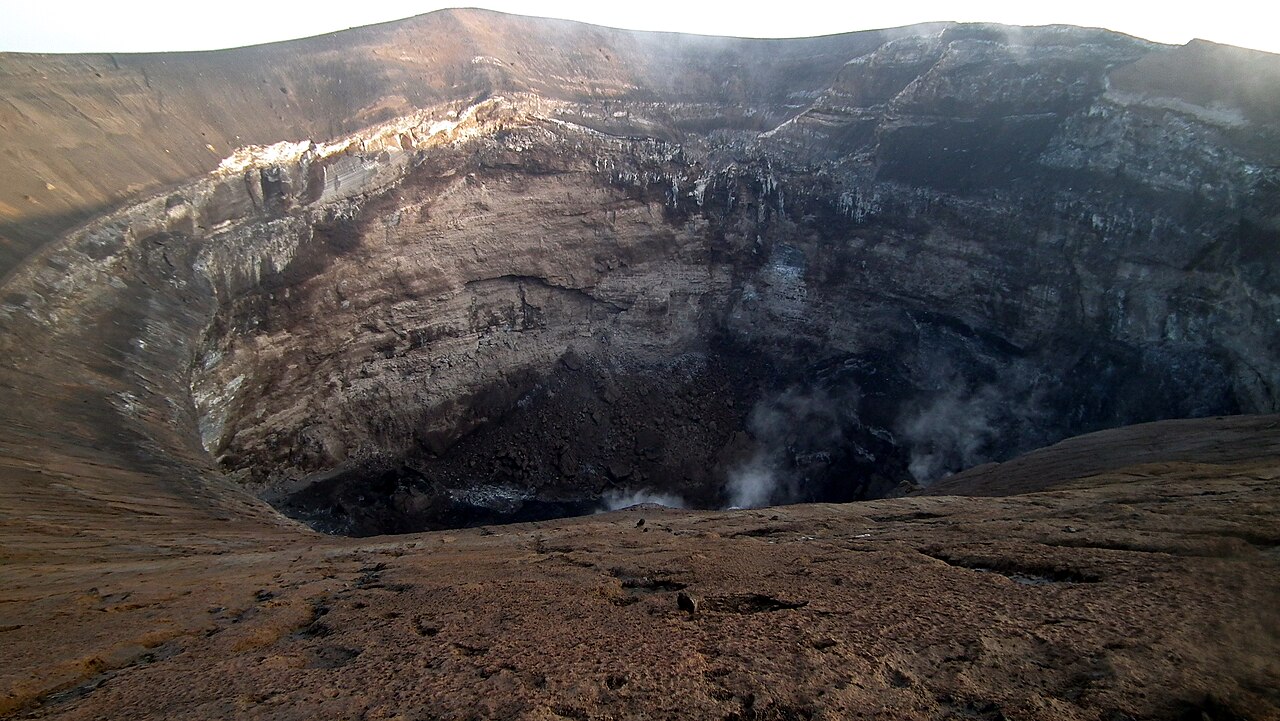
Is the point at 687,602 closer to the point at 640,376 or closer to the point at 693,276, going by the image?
the point at 640,376

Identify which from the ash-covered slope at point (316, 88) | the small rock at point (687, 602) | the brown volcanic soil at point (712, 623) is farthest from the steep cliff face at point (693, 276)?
the small rock at point (687, 602)

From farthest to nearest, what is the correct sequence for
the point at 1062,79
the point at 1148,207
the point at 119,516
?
the point at 1062,79 < the point at 1148,207 < the point at 119,516

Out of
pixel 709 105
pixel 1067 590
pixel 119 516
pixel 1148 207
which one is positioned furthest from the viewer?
pixel 709 105

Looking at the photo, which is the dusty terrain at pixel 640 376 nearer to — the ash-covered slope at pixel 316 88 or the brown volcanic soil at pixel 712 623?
the brown volcanic soil at pixel 712 623

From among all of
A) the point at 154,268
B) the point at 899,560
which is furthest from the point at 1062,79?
the point at 154,268

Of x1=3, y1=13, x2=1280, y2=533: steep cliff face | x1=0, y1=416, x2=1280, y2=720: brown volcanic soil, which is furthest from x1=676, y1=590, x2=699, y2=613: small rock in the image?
x1=3, y1=13, x2=1280, y2=533: steep cliff face

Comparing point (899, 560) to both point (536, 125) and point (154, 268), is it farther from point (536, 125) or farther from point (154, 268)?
point (536, 125)
